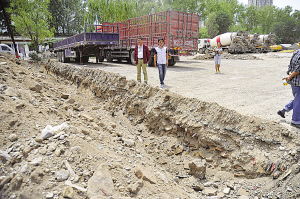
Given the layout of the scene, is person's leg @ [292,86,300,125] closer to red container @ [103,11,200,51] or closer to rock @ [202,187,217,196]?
rock @ [202,187,217,196]

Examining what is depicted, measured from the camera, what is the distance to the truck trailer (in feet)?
42.5

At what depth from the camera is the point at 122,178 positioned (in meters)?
3.24

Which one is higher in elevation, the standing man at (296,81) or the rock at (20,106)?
the standing man at (296,81)

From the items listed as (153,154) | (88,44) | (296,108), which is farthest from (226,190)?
(88,44)

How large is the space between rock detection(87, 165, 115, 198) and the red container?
10.5 m

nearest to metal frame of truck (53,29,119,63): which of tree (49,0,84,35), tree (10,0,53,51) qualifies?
tree (10,0,53,51)

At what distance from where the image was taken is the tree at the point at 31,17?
19578 mm

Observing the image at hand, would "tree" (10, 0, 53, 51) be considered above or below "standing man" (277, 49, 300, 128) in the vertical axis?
above

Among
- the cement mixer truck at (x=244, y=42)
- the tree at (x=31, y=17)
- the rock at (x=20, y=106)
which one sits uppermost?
the tree at (x=31, y=17)

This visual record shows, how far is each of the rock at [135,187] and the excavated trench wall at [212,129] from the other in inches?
70.5

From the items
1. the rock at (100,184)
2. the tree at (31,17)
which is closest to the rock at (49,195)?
the rock at (100,184)

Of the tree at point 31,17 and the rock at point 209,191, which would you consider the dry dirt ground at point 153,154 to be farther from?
the tree at point 31,17

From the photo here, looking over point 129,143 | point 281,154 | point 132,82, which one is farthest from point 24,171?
point 132,82

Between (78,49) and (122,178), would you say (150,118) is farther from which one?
(78,49)
